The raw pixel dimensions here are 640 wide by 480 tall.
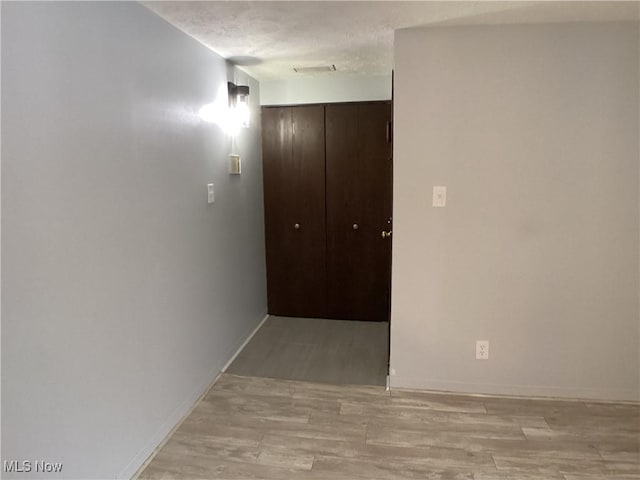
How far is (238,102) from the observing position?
123 inches

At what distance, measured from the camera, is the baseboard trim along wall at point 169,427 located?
196cm

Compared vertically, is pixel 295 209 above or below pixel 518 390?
above

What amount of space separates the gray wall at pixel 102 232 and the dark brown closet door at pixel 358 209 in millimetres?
1262

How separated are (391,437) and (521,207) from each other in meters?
Answer: 1.46

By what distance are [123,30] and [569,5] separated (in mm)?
2047

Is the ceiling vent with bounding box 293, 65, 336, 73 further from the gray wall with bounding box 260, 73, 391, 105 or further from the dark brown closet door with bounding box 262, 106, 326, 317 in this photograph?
the dark brown closet door with bounding box 262, 106, 326, 317

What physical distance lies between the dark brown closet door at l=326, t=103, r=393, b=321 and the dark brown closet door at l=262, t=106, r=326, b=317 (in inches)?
3.5

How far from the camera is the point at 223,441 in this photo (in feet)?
7.30

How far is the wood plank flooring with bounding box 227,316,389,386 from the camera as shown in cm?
295

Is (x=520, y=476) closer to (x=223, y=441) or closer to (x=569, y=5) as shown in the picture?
(x=223, y=441)

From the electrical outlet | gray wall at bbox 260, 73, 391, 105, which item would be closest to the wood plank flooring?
the electrical outlet

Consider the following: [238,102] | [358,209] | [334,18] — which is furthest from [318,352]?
[334,18]

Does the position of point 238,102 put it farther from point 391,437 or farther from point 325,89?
point 391,437

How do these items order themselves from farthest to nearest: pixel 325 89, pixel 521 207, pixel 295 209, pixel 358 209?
pixel 295 209, pixel 358 209, pixel 325 89, pixel 521 207
